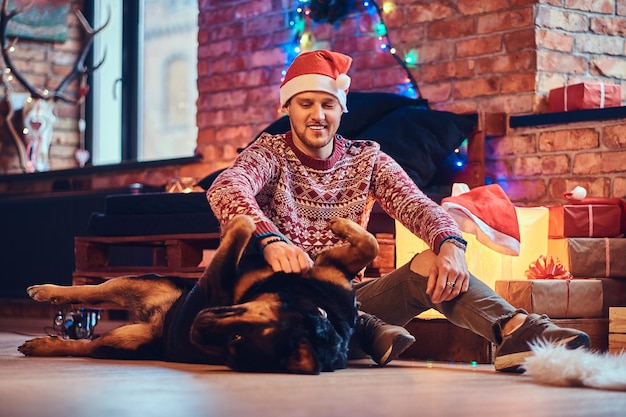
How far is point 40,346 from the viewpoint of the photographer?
3.14m

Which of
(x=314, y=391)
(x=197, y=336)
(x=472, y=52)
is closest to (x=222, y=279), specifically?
(x=197, y=336)

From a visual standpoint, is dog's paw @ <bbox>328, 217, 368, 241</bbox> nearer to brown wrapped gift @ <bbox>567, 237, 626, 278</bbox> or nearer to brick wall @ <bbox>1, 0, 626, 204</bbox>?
brown wrapped gift @ <bbox>567, 237, 626, 278</bbox>

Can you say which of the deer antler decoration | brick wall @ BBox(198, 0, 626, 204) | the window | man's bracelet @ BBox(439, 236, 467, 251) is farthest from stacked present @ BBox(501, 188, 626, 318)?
the deer antler decoration

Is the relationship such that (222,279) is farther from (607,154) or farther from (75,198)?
(75,198)

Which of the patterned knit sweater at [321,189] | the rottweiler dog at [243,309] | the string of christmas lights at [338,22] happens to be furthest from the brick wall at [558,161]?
the rottweiler dog at [243,309]

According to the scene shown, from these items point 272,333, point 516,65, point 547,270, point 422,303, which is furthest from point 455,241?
point 516,65

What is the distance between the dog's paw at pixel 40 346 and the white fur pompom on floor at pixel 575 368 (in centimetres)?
141

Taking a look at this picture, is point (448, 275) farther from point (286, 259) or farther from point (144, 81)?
point (144, 81)

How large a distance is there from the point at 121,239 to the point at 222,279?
A: 6.62 feet

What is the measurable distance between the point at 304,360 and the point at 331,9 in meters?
2.97

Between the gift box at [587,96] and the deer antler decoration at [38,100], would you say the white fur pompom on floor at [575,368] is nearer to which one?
the gift box at [587,96]

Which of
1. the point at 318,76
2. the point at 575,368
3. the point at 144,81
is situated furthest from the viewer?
the point at 144,81

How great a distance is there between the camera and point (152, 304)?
3039 millimetres

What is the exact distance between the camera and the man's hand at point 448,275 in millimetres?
2740
